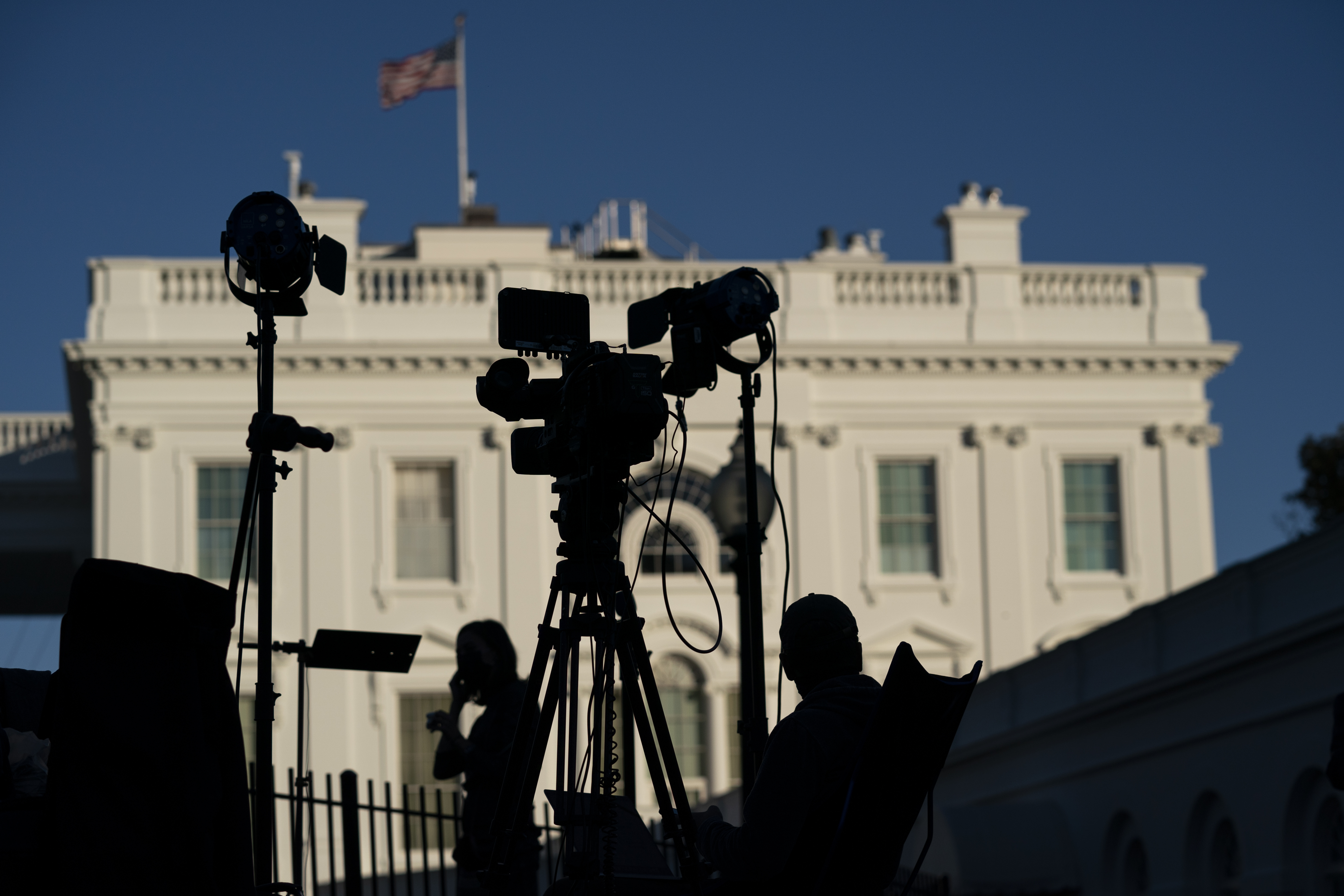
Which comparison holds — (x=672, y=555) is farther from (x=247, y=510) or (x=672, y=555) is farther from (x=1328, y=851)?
(x=247, y=510)

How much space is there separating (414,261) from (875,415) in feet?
24.9

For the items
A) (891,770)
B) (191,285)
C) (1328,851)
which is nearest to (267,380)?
(891,770)

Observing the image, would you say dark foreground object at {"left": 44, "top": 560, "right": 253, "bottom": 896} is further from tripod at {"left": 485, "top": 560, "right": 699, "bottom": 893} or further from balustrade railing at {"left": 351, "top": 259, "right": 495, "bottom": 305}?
balustrade railing at {"left": 351, "top": 259, "right": 495, "bottom": 305}

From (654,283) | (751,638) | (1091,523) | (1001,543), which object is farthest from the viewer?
(654,283)

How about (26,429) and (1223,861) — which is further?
(26,429)

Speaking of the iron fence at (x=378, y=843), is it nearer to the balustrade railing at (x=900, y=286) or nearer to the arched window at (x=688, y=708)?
the arched window at (x=688, y=708)

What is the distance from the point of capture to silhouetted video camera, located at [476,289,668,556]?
463cm

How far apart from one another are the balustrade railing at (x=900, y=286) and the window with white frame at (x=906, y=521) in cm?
275

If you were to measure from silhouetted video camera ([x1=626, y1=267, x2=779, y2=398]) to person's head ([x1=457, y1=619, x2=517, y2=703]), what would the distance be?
1.17 metres

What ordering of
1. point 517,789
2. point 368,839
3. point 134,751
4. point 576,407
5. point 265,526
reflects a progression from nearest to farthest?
point 134,751
point 517,789
point 576,407
point 265,526
point 368,839

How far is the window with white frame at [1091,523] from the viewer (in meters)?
26.0

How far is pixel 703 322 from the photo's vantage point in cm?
566

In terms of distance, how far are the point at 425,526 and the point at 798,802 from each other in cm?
2172

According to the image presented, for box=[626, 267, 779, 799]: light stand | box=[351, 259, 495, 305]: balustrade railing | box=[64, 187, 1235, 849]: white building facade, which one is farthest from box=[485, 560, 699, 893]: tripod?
box=[351, 259, 495, 305]: balustrade railing
